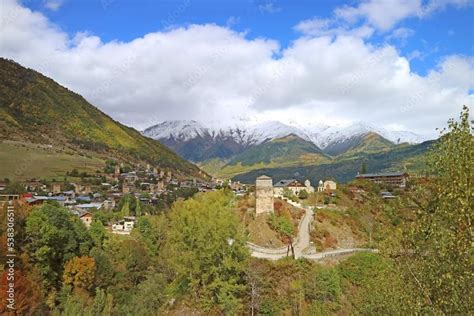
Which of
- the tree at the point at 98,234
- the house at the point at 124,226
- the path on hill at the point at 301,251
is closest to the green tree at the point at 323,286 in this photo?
the path on hill at the point at 301,251

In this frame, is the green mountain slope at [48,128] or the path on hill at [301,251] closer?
A: the path on hill at [301,251]

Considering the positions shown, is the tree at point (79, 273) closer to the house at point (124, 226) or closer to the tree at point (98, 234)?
the tree at point (98, 234)

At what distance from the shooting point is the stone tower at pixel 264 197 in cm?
4728

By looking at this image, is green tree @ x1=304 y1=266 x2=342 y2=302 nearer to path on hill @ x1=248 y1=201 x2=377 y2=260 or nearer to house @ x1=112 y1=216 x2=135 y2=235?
path on hill @ x1=248 y1=201 x2=377 y2=260

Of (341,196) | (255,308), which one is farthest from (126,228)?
(255,308)

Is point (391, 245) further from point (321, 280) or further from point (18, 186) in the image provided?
point (18, 186)

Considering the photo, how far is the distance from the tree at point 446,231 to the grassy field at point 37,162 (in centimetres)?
11156

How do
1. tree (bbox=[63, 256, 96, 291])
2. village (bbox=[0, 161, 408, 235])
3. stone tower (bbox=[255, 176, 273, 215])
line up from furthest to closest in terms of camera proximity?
village (bbox=[0, 161, 408, 235]) → stone tower (bbox=[255, 176, 273, 215]) → tree (bbox=[63, 256, 96, 291])

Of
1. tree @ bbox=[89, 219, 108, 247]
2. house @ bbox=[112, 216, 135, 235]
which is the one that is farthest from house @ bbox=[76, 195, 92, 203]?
tree @ bbox=[89, 219, 108, 247]

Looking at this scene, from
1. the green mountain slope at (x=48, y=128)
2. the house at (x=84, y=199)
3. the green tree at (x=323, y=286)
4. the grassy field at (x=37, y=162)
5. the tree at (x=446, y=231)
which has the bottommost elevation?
the green tree at (x=323, y=286)

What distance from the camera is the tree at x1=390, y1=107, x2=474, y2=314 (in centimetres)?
948

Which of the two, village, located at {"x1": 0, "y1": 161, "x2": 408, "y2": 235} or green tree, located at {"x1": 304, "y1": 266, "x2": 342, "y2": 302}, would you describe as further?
village, located at {"x1": 0, "y1": 161, "x2": 408, "y2": 235}

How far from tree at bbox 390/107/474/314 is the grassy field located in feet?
366

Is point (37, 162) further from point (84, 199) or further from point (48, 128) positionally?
point (48, 128)
